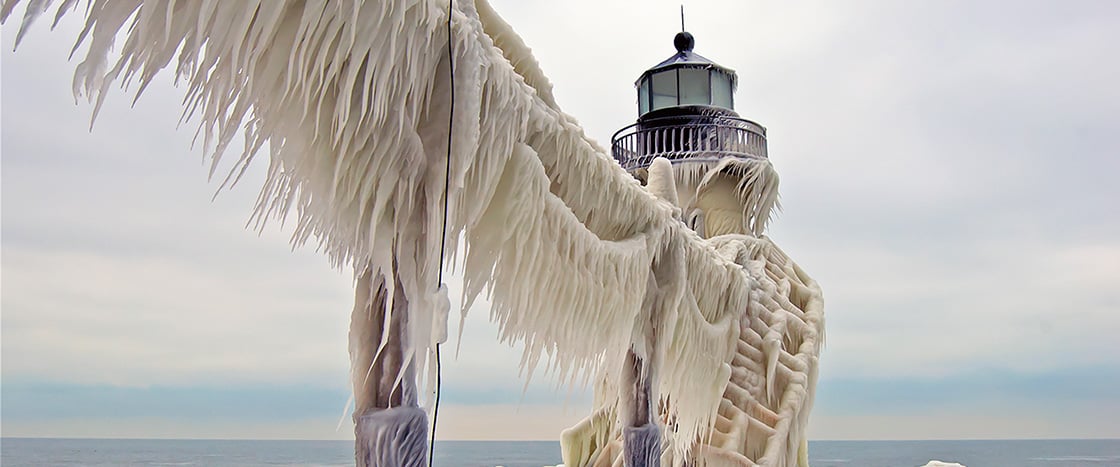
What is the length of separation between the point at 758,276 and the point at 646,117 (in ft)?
7.18

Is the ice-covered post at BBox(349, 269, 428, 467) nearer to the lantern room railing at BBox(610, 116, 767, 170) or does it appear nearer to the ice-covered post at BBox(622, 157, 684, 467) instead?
the ice-covered post at BBox(622, 157, 684, 467)

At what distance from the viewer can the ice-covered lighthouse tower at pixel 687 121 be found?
7207 mm

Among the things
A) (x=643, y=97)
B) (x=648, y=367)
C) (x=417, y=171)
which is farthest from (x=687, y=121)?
(x=417, y=171)

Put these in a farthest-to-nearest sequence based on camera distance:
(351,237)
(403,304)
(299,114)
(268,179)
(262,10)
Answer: (403,304) → (351,237) → (268,179) → (299,114) → (262,10)

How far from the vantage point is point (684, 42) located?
8.03 m

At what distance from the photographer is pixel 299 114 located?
1719mm

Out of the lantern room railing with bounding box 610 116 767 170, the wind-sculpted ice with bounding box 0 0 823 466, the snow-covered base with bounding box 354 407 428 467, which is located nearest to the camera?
the wind-sculpted ice with bounding box 0 0 823 466

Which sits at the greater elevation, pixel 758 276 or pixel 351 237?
pixel 758 276

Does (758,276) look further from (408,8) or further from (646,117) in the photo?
→ (408,8)

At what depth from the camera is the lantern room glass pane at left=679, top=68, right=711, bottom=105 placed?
25.0ft

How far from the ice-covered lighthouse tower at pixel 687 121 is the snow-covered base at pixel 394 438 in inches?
207

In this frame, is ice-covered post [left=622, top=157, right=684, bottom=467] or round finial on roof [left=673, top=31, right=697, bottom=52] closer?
ice-covered post [left=622, top=157, right=684, bottom=467]

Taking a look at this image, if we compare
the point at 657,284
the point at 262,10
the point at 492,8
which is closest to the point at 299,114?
the point at 262,10

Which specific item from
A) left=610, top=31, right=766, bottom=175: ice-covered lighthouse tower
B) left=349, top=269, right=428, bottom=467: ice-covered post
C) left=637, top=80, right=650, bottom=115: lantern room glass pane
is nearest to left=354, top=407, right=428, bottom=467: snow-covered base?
left=349, top=269, right=428, bottom=467: ice-covered post
